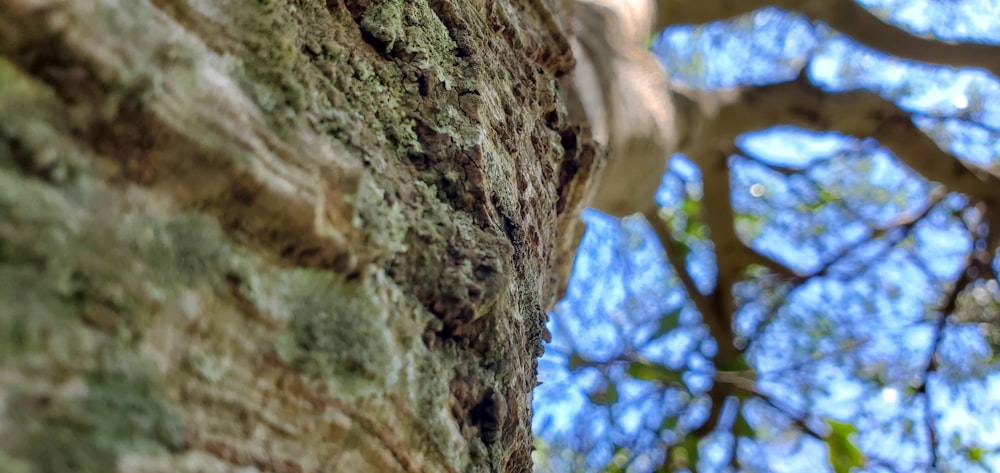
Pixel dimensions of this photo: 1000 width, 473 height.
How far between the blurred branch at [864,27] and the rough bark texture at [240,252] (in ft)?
7.44

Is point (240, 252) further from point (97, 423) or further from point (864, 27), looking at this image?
point (864, 27)

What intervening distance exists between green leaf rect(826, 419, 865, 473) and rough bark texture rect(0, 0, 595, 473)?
7.44 ft

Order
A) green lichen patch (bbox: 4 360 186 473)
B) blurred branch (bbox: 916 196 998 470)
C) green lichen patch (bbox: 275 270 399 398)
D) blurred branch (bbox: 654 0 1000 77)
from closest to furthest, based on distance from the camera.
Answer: green lichen patch (bbox: 4 360 186 473) → green lichen patch (bbox: 275 270 399 398) → blurred branch (bbox: 654 0 1000 77) → blurred branch (bbox: 916 196 998 470)

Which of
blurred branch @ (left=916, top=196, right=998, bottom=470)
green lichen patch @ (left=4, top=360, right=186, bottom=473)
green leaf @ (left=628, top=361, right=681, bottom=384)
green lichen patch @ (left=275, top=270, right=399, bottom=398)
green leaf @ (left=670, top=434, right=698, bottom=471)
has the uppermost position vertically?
blurred branch @ (left=916, top=196, right=998, bottom=470)

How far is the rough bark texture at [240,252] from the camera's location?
33cm

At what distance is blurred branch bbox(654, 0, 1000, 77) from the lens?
105 inches

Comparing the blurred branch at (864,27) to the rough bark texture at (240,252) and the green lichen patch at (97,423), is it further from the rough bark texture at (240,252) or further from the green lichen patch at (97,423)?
the green lichen patch at (97,423)

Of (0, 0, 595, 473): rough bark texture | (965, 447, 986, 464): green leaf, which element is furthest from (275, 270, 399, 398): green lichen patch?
(965, 447, 986, 464): green leaf

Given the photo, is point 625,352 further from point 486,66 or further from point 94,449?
point 94,449

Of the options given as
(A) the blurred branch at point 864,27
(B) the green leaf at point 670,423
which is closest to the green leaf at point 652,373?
(B) the green leaf at point 670,423

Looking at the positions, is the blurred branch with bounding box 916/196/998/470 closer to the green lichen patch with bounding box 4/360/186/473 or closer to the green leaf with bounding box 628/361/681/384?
the green leaf with bounding box 628/361/681/384

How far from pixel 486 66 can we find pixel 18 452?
600 millimetres

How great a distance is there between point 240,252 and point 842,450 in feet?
8.58

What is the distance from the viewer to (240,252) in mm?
418
